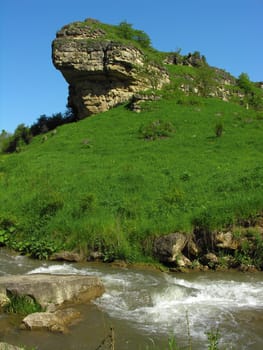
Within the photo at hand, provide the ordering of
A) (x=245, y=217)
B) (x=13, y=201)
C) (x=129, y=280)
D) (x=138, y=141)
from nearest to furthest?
(x=129, y=280), (x=245, y=217), (x=13, y=201), (x=138, y=141)

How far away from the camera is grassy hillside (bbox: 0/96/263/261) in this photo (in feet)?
47.7

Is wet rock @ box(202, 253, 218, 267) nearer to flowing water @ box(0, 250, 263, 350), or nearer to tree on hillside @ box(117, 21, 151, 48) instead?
flowing water @ box(0, 250, 263, 350)

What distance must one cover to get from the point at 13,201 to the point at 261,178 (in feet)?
41.4

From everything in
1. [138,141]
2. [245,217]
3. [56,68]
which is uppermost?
[56,68]

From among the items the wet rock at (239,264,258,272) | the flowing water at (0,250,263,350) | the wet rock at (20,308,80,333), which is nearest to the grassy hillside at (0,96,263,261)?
the wet rock at (239,264,258,272)

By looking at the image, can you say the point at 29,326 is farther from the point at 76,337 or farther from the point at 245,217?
the point at 245,217

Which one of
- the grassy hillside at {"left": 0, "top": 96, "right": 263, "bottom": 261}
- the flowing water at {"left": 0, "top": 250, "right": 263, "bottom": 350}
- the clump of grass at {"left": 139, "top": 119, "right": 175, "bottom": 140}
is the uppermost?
the clump of grass at {"left": 139, "top": 119, "right": 175, "bottom": 140}

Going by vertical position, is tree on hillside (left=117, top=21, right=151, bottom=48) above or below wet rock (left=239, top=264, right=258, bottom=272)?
above

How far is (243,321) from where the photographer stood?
840 centimetres

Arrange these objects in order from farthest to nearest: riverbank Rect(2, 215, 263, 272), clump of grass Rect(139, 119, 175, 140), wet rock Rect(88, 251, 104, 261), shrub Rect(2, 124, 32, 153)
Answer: shrub Rect(2, 124, 32, 153) < clump of grass Rect(139, 119, 175, 140) < wet rock Rect(88, 251, 104, 261) < riverbank Rect(2, 215, 263, 272)

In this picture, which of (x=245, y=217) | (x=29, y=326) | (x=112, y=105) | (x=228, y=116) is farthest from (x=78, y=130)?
(x=29, y=326)

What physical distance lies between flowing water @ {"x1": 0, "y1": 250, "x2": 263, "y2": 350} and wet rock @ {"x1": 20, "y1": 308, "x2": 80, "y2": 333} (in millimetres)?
159

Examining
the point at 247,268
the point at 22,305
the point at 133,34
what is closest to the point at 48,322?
the point at 22,305

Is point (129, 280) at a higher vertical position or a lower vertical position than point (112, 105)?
lower
